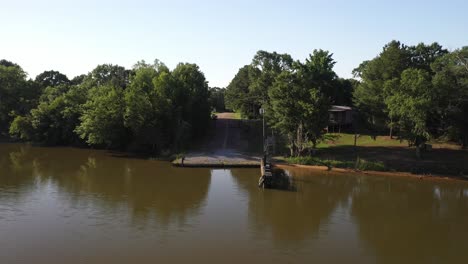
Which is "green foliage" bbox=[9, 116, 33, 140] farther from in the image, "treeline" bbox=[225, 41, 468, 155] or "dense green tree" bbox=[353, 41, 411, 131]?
"dense green tree" bbox=[353, 41, 411, 131]

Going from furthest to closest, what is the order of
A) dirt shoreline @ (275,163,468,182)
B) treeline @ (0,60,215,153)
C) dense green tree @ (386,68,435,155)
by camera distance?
treeline @ (0,60,215,153), dense green tree @ (386,68,435,155), dirt shoreline @ (275,163,468,182)

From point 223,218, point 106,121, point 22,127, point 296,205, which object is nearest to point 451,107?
point 296,205

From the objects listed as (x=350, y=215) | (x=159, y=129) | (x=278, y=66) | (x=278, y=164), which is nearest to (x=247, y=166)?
(x=278, y=164)

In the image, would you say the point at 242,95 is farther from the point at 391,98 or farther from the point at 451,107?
the point at 451,107

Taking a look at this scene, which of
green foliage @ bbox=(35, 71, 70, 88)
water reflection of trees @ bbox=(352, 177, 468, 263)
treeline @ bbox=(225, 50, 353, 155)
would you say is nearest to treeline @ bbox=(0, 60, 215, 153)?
treeline @ bbox=(225, 50, 353, 155)

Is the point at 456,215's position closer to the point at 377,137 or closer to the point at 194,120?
the point at 377,137

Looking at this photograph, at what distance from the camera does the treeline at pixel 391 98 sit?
Answer: 3922 centimetres

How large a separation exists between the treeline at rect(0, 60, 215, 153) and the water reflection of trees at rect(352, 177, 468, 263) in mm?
23763

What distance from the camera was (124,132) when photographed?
166 ft

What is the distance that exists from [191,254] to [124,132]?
35.4 metres

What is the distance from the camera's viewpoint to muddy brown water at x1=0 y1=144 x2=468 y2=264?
58.4 ft

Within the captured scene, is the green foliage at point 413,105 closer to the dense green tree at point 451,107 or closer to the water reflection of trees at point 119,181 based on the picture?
the dense green tree at point 451,107

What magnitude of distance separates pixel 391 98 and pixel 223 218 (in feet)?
81.0

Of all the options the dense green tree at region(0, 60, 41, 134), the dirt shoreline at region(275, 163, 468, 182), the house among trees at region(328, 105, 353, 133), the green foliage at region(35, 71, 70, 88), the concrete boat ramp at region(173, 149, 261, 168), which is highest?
the green foliage at region(35, 71, 70, 88)
